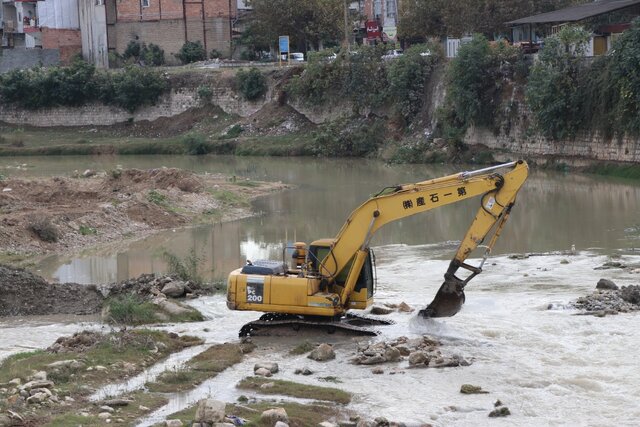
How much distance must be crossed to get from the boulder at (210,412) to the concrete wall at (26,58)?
72.3 m

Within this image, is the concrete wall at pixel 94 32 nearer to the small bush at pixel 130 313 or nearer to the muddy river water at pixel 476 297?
the muddy river water at pixel 476 297

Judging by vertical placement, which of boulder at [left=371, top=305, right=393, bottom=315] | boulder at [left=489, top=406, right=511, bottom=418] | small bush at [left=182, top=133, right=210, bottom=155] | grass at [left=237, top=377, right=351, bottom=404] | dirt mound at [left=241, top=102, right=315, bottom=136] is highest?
dirt mound at [left=241, top=102, right=315, bottom=136]

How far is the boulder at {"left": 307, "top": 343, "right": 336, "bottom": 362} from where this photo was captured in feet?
60.1

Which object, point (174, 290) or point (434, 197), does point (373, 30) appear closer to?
point (174, 290)

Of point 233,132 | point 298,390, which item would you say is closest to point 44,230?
point 298,390

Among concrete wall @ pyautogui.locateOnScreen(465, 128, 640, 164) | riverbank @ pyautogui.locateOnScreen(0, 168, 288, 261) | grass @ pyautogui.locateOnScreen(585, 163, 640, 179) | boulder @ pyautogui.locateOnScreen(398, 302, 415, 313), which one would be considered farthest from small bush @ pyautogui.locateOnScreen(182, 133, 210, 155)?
boulder @ pyautogui.locateOnScreen(398, 302, 415, 313)

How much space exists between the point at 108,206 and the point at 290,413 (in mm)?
20640

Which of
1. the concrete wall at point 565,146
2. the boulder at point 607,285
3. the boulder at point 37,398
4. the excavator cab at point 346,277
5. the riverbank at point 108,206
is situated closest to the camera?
the boulder at point 37,398

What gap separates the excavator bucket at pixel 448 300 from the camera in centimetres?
1973

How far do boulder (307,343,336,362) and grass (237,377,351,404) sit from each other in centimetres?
145

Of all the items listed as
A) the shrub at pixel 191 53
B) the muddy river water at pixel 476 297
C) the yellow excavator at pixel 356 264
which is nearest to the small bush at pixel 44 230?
the muddy river water at pixel 476 297

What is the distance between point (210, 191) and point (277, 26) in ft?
110

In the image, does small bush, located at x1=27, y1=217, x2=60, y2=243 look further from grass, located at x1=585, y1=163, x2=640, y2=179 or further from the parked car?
the parked car

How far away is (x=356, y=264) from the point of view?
63.4 feet
